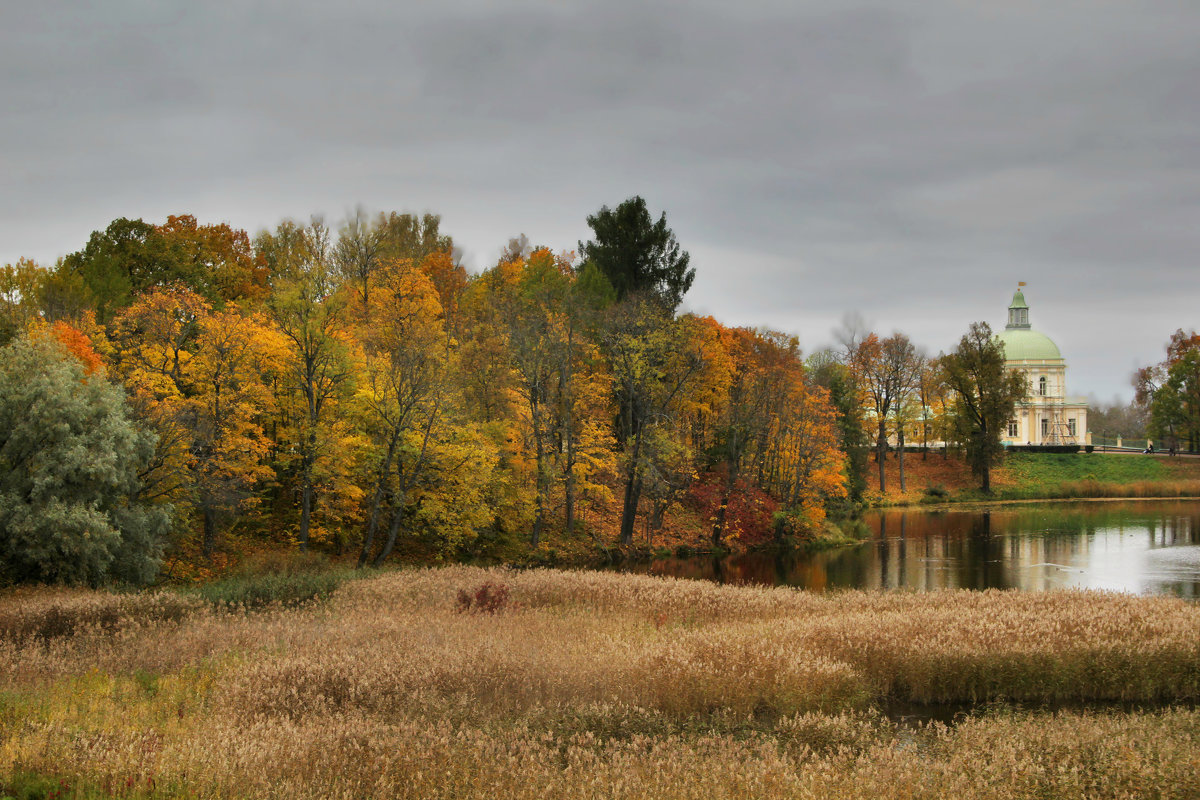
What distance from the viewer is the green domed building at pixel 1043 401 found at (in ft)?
330

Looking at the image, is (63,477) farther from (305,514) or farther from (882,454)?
(882,454)

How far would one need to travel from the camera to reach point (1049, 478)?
246 ft

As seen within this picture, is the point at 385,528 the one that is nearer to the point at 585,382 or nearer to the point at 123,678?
the point at 585,382

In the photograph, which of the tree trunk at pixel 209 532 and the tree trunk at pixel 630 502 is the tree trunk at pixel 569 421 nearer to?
the tree trunk at pixel 630 502

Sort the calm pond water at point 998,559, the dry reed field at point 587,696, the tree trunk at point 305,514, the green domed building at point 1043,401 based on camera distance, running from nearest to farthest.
Answer: the dry reed field at point 587,696
the calm pond water at point 998,559
the tree trunk at point 305,514
the green domed building at point 1043,401

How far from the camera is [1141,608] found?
60.0 ft

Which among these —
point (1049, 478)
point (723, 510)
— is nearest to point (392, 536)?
point (723, 510)

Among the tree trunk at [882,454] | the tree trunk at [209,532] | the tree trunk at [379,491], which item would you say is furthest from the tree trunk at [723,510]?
the tree trunk at [882,454]

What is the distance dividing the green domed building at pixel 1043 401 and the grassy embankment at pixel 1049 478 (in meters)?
18.2

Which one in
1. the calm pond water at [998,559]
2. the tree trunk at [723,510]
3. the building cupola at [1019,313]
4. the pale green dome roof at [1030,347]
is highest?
the building cupola at [1019,313]

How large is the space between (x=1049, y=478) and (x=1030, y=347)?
39.0 m

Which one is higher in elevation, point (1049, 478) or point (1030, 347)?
point (1030, 347)

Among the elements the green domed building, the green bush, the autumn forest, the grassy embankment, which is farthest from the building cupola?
the green bush

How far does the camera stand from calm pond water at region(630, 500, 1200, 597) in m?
30.6
